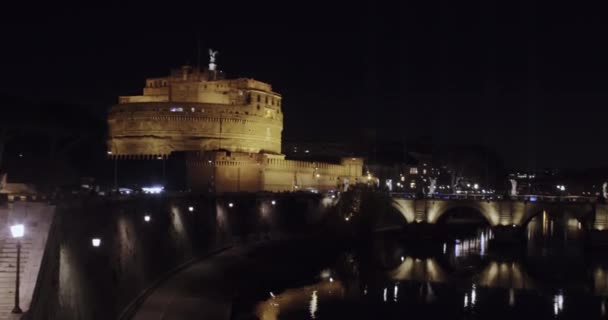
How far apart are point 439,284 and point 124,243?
19.7m

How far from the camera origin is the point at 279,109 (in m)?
72.8

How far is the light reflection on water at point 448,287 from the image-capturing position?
29.8 metres

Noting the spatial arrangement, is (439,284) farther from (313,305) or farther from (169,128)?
(169,128)

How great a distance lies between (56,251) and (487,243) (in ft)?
159

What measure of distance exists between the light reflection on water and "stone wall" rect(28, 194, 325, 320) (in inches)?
207

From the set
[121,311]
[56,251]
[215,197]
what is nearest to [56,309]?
[56,251]

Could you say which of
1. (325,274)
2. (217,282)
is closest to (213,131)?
(325,274)

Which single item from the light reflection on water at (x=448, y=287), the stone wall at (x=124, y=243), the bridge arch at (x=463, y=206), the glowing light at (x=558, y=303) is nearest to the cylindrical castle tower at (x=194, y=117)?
the bridge arch at (x=463, y=206)

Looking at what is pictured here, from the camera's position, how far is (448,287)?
120 feet

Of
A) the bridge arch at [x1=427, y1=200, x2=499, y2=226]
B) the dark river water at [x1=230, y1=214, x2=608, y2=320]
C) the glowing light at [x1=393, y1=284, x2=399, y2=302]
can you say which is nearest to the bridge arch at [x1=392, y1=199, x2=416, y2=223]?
the bridge arch at [x1=427, y1=200, x2=499, y2=226]

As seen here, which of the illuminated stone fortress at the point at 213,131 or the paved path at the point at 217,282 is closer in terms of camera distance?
the paved path at the point at 217,282

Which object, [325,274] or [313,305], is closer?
[313,305]

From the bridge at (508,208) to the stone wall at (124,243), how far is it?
2201cm

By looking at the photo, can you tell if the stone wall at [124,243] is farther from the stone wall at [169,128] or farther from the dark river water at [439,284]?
the stone wall at [169,128]
